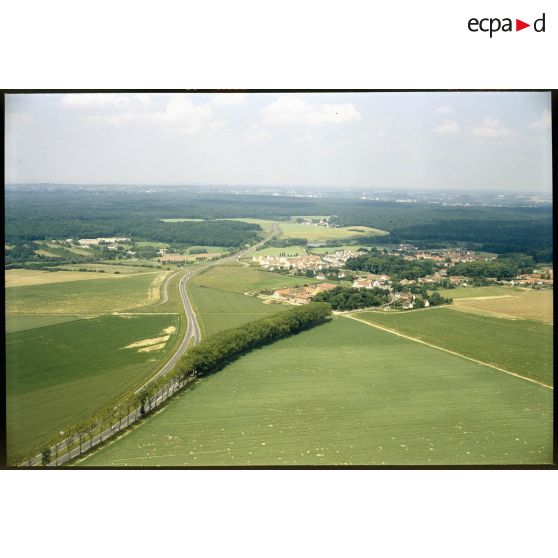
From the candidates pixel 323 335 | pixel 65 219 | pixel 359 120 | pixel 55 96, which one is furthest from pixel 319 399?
pixel 55 96

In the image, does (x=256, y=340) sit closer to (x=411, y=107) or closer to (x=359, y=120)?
(x=359, y=120)

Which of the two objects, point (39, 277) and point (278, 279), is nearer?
point (39, 277)

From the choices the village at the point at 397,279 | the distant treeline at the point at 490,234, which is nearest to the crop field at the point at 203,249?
the village at the point at 397,279

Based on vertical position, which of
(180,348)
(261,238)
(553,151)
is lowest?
(180,348)

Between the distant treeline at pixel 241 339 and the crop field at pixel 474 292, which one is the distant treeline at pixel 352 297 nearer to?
the distant treeline at pixel 241 339

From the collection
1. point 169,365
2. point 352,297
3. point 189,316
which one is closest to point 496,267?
point 352,297

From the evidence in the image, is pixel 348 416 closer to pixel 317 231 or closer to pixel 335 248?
pixel 335 248
